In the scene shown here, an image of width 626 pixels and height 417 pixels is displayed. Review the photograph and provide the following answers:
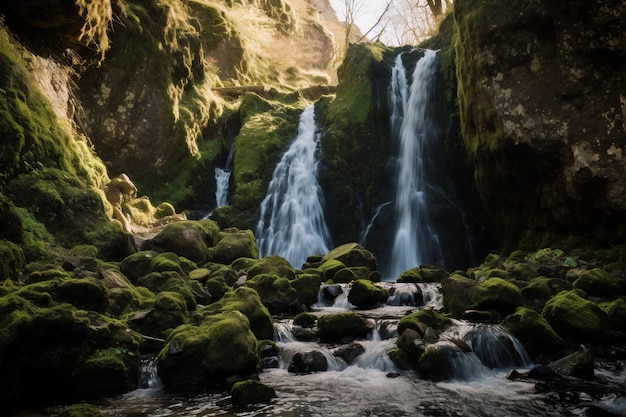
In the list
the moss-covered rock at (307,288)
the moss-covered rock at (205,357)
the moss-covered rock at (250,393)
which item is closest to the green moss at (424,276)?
the moss-covered rock at (307,288)

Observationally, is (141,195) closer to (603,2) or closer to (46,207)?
(46,207)

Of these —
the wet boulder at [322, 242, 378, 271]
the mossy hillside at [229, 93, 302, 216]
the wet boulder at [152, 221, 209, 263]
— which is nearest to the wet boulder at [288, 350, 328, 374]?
the wet boulder at [152, 221, 209, 263]

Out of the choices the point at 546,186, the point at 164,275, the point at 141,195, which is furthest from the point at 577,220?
the point at 141,195

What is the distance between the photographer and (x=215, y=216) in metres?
17.4

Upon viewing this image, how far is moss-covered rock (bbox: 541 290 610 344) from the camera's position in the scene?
702 centimetres

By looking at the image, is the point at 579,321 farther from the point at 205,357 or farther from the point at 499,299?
the point at 205,357

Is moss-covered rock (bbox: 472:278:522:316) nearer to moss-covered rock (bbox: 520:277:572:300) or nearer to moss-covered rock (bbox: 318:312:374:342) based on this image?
moss-covered rock (bbox: 520:277:572:300)

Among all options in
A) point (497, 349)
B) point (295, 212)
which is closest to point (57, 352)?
point (497, 349)

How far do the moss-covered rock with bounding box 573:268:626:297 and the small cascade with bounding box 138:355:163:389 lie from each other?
26.3ft

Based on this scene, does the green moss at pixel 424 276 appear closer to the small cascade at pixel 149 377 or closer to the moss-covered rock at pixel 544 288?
the moss-covered rock at pixel 544 288

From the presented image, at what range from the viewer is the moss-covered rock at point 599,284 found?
29.5 feet

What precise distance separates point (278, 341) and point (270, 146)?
44.8ft

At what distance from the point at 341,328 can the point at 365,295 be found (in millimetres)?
2294

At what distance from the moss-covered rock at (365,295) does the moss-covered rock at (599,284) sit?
12.9 feet
